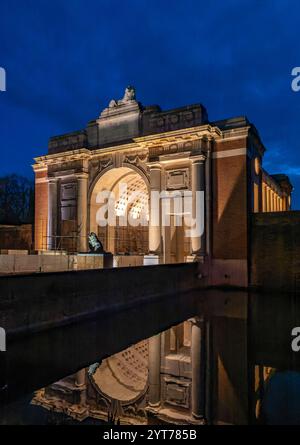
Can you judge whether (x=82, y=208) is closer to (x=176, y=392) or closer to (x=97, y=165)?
(x=97, y=165)

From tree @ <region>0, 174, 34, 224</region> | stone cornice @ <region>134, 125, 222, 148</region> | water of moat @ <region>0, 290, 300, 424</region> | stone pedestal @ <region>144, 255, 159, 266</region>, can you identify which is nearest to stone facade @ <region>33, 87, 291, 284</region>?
stone cornice @ <region>134, 125, 222, 148</region>

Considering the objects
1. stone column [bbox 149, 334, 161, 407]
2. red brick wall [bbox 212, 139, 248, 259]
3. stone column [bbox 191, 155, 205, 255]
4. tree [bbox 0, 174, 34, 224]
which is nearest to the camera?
stone column [bbox 149, 334, 161, 407]

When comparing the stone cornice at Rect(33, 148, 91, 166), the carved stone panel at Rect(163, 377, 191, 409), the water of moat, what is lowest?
the carved stone panel at Rect(163, 377, 191, 409)

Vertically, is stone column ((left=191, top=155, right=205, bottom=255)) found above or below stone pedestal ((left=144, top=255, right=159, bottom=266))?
above

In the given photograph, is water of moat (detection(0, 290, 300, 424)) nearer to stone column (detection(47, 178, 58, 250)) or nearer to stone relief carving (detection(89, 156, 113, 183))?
stone relief carving (detection(89, 156, 113, 183))

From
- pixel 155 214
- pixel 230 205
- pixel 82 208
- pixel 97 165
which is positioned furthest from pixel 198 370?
pixel 97 165

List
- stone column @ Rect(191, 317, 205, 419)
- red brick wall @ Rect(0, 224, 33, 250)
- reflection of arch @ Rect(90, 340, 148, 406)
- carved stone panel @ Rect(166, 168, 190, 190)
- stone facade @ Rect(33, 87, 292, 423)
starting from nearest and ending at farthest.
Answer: stone column @ Rect(191, 317, 205, 419) → reflection of arch @ Rect(90, 340, 148, 406) → stone facade @ Rect(33, 87, 292, 423) → carved stone panel @ Rect(166, 168, 190, 190) → red brick wall @ Rect(0, 224, 33, 250)

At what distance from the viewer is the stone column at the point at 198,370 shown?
4336 millimetres

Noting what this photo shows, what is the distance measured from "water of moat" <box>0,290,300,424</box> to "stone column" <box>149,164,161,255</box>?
7.79 meters

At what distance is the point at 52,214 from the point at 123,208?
4.99 m

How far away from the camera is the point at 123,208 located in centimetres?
2384

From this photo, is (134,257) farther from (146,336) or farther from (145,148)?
(146,336)

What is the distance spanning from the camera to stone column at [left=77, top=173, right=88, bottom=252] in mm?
21203
